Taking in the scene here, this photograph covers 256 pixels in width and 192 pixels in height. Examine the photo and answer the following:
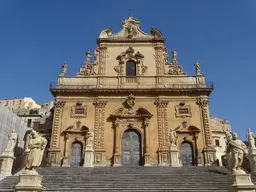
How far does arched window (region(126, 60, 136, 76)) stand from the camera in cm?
2523

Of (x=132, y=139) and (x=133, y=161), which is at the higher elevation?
(x=132, y=139)

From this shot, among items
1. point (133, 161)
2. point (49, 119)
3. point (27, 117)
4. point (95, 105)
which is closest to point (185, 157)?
point (133, 161)

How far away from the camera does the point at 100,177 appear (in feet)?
46.6

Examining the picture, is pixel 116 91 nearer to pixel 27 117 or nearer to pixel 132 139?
pixel 132 139

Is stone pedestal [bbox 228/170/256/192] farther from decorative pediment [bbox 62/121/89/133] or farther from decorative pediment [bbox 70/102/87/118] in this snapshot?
decorative pediment [bbox 70/102/87/118]

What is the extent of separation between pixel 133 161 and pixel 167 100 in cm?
586

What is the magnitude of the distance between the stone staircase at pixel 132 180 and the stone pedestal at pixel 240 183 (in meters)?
2.46

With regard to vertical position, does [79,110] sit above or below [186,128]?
above

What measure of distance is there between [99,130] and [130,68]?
6709 millimetres

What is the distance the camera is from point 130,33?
88.6ft

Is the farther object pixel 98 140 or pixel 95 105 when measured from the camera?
pixel 95 105

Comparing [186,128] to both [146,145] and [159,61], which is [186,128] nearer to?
[146,145]

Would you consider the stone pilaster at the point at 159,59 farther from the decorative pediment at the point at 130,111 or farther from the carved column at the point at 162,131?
the decorative pediment at the point at 130,111

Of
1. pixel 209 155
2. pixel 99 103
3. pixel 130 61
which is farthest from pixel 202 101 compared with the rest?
pixel 99 103
